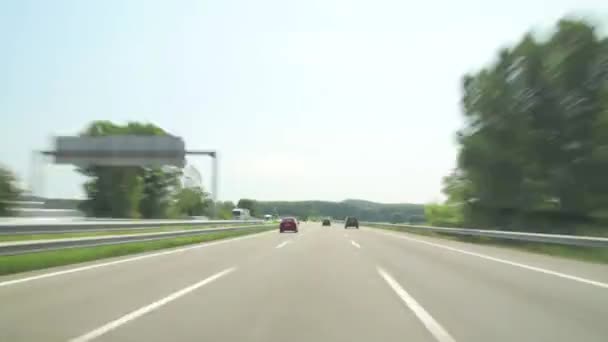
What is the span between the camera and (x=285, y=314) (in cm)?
811

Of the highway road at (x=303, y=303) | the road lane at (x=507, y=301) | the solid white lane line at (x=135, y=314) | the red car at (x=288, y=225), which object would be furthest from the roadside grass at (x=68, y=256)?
the red car at (x=288, y=225)

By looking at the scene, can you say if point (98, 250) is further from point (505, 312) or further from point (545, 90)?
point (545, 90)

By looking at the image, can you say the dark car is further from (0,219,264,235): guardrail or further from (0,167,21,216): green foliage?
(0,219,264,235): guardrail

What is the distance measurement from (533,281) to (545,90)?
24900 millimetres

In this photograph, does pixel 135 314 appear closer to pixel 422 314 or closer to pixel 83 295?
pixel 83 295

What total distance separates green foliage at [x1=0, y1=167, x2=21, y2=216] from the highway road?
26.5m

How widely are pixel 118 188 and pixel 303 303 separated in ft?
203

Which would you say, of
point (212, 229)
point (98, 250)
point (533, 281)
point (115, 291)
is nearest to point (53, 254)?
point (98, 250)

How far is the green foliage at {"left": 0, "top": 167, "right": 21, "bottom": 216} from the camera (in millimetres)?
37894

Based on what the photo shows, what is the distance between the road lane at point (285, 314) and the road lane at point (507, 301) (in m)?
0.62

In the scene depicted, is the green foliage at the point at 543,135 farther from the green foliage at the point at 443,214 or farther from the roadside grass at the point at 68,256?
the roadside grass at the point at 68,256

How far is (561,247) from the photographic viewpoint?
21.9 meters

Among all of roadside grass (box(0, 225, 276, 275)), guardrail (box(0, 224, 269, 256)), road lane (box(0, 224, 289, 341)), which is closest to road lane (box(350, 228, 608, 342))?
road lane (box(0, 224, 289, 341))

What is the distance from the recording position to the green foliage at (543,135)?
31.5 meters
